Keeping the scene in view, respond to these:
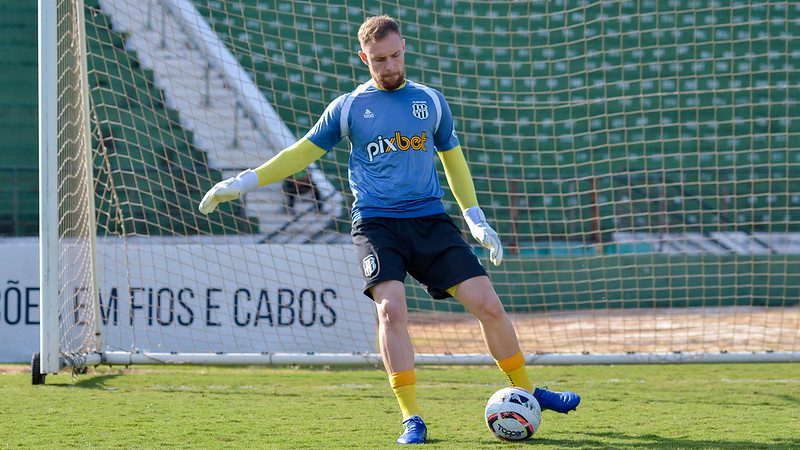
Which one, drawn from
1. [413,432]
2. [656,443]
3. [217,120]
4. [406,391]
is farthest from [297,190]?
[656,443]

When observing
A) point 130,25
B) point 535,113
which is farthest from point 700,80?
point 130,25

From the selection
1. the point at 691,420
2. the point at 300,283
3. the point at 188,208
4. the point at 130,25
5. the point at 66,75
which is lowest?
the point at 691,420

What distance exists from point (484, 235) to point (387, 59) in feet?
2.39

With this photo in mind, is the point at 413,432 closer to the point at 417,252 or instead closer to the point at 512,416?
the point at 512,416

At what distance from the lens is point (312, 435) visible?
411 centimetres

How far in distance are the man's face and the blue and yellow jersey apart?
0.21ft

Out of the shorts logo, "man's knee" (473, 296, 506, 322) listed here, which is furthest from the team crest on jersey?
"man's knee" (473, 296, 506, 322)

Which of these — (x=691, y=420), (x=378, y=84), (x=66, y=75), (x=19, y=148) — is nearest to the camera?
(x=378, y=84)

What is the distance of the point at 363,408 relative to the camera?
16.3 ft

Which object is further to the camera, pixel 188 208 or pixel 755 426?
pixel 188 208

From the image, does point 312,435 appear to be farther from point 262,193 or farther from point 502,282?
point 502,282

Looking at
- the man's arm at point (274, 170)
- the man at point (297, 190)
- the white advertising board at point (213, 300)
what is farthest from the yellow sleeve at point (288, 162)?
the man at point (297, 190)

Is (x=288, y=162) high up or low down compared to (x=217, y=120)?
down

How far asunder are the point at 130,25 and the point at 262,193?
1588 mm
